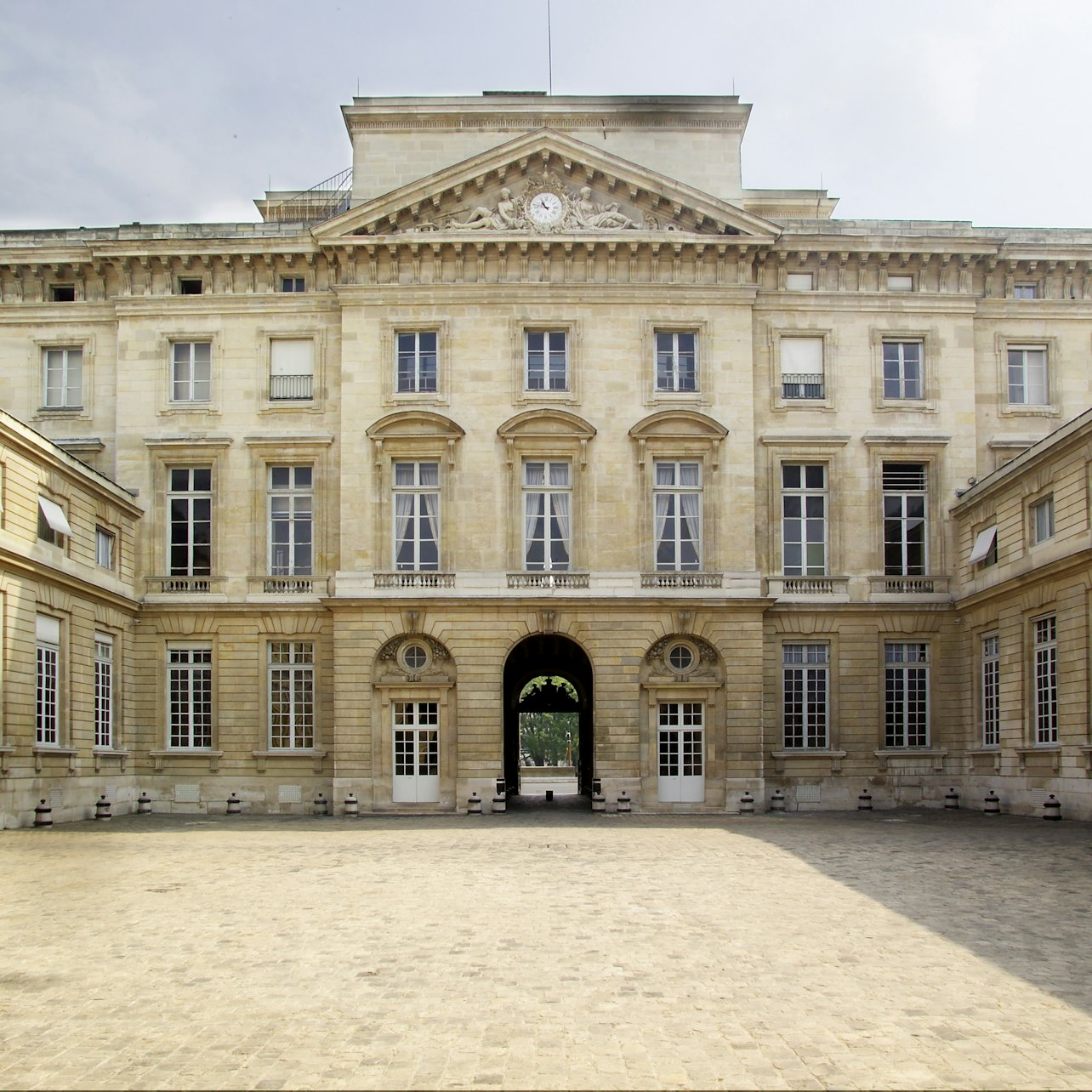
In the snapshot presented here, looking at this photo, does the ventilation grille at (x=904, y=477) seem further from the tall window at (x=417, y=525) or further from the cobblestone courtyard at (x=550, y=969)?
the cobblestone courtyard at (x=550, y=969)

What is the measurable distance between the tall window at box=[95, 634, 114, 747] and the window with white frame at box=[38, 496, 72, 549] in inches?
143

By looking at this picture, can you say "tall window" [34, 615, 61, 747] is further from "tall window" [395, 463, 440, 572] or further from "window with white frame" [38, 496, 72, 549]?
"tall window" [395, 463, 440, 572]

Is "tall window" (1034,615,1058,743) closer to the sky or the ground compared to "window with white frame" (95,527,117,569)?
closer to the ground

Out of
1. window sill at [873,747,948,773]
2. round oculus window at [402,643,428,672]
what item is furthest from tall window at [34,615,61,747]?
window sill at [873,747,948,773]

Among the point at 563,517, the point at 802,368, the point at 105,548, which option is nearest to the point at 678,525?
the point at 563,517

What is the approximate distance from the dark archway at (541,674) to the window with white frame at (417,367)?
10.2 m

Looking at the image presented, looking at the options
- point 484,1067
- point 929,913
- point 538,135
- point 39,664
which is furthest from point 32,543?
point 484,1067

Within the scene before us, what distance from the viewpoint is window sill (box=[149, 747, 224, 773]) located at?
3894 centimetres

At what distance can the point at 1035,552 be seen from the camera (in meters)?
33.8

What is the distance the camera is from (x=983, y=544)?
121 ft

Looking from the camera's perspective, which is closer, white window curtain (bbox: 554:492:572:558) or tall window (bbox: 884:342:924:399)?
white window curtain (bbox: 554:492:572:558)

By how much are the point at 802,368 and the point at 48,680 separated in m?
21.8

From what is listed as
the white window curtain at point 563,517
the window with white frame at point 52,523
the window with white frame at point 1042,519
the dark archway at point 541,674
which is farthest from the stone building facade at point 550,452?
the dark archway at point 541,674

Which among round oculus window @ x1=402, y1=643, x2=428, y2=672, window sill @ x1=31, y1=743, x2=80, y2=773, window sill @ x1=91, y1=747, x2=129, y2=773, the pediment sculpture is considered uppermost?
the pediment sculpture
